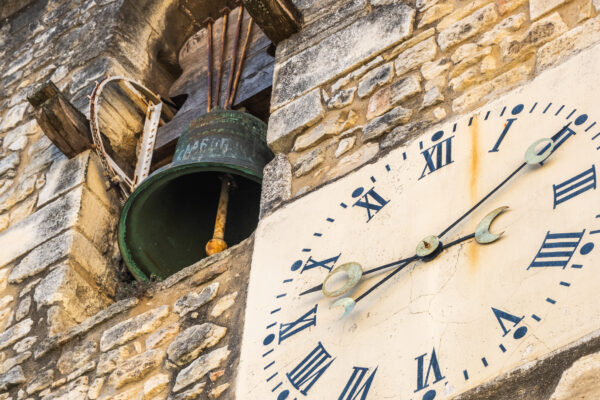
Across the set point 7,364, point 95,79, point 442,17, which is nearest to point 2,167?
point 95,79

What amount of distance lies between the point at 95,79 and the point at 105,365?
216 cm

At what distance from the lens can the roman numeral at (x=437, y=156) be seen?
11.3 feet

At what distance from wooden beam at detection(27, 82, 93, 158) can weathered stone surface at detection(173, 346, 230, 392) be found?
72.3 inches

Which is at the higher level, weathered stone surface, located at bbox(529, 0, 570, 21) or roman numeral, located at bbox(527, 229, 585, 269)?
weathered stone surface, located at bbox(529, 0, 570, 21)

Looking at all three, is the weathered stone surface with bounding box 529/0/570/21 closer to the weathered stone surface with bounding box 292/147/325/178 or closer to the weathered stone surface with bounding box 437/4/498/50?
the weathered stone surface with bounding box 437/4/498/50

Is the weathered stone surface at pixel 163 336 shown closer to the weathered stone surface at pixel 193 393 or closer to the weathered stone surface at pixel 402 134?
the weathered stone surface at pixel 193 393

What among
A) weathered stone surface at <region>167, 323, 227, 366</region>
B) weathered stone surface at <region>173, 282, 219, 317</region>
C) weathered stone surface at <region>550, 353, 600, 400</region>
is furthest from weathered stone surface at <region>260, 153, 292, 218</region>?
weathered stone surface at <region>550, 353, 600, 400</region>

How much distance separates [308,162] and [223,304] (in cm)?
61

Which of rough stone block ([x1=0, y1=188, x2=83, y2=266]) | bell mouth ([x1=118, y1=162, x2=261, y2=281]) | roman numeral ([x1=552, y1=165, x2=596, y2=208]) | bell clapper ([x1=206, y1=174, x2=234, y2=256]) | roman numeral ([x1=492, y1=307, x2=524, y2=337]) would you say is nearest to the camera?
roman numeral ([x1=492, y1=307, x2=524, y2=337])

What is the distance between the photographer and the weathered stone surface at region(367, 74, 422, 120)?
386 cm

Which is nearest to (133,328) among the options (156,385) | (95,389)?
(95,389)

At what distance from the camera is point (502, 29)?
3.79m

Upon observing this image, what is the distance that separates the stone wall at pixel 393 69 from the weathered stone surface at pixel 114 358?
69 cm

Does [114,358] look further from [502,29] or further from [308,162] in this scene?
[502,29]
